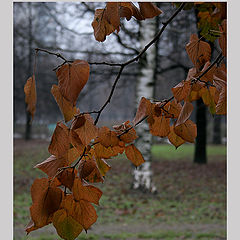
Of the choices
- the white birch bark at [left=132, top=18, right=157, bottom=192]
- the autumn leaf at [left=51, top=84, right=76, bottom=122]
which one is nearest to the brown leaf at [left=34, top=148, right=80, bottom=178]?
the autumn leaf at [left=51, top=84, right=76, bottom=122]

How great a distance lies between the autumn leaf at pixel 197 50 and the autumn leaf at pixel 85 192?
18.8 inches

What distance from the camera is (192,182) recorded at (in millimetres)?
7125

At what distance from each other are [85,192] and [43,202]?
0.33ft

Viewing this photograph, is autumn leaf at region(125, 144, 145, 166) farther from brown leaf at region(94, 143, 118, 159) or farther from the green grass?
the green grass

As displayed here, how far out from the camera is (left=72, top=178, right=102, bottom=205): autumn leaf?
753 mm

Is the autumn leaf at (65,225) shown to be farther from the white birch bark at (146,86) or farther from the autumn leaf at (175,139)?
the white birch bark at (146,86)

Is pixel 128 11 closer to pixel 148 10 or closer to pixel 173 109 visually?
pixel 148 10

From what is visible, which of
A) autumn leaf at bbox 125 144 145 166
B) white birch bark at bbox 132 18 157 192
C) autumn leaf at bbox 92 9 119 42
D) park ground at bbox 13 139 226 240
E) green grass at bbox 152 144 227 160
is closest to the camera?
autumn leaf at bbox 92 9 119 42

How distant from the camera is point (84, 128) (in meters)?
0.81

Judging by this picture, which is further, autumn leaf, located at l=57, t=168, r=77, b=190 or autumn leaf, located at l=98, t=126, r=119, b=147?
autumn leaf, located at l=98, t=126, r=119, b=147

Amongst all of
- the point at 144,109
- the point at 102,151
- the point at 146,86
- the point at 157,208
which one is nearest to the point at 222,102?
the point at 144,109

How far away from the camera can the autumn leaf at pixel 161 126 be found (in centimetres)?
103

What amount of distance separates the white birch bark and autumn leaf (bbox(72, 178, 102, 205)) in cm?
493

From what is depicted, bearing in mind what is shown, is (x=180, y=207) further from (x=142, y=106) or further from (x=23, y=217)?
(x=142, y=106)
